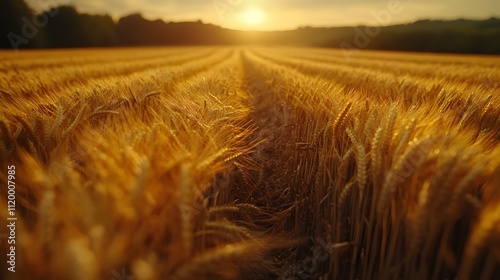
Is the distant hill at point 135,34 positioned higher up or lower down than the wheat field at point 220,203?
higher up

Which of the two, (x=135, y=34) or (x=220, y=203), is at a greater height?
(x=135, y=34)

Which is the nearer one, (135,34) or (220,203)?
(220,203)

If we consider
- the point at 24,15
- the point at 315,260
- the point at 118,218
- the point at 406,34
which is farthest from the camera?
the point at 406,34

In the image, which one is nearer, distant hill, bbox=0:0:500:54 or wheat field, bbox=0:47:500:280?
wheat field, bbox=0:47:500:280

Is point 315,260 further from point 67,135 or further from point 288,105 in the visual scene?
point 288,105

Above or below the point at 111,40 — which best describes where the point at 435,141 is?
below

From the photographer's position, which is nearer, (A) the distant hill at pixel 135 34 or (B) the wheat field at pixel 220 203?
(B) the wheat field at pixel 220 203

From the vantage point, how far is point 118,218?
0.84 m

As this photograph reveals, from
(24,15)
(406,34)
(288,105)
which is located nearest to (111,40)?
(24,15)

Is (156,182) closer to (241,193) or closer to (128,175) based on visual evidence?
(128,175)

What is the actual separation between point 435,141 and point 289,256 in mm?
970

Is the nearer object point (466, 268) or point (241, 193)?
point (466, 268)

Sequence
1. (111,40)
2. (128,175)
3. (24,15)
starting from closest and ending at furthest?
(128,175) < (24,15) < (111,40)

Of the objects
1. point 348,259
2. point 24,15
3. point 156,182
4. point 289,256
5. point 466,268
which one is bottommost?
point 289,256
